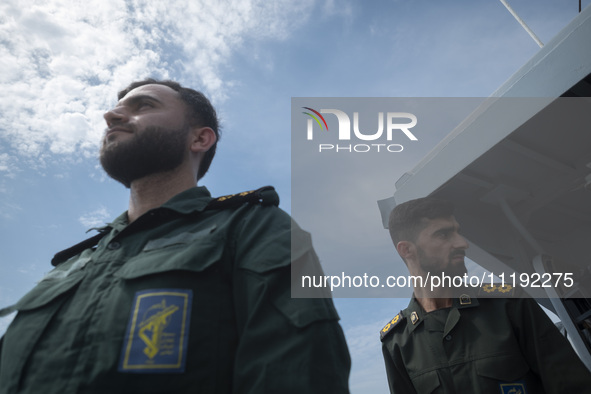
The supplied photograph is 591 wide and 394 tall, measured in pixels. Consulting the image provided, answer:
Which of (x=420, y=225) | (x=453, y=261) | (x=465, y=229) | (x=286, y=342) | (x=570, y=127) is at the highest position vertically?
(x=570, y=127)

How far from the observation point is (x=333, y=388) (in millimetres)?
944

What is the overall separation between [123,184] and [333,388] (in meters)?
1.25

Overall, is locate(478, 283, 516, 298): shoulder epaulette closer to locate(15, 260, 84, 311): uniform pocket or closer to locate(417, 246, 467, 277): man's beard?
locate(417, 246, 467, 277): man's beard

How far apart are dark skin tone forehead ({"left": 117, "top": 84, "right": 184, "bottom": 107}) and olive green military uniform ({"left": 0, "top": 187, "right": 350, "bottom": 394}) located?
2.35 ft

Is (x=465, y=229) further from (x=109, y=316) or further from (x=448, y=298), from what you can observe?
(x=109, y=316)

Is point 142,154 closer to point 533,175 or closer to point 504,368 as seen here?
point 504,368

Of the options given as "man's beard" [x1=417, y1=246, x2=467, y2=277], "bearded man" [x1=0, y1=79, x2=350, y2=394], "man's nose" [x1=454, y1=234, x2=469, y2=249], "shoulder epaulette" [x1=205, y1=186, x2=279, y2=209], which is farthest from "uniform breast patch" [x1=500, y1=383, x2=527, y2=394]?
"shoulder epaulette" [x1=205, y1=186, x2=279, y2=209]

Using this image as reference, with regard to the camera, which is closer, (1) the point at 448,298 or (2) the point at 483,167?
(1) the point at 448,298

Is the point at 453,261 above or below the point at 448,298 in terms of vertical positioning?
above

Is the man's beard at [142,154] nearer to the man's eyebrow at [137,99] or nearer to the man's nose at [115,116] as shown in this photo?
the man's nose at [115,116]

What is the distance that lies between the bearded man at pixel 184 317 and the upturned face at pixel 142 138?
0.26 metres

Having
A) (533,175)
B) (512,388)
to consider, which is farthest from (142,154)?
(533,175)

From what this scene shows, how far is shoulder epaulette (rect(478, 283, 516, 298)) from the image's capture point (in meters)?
2.37

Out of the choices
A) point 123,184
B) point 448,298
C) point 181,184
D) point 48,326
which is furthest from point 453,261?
point 48,326
